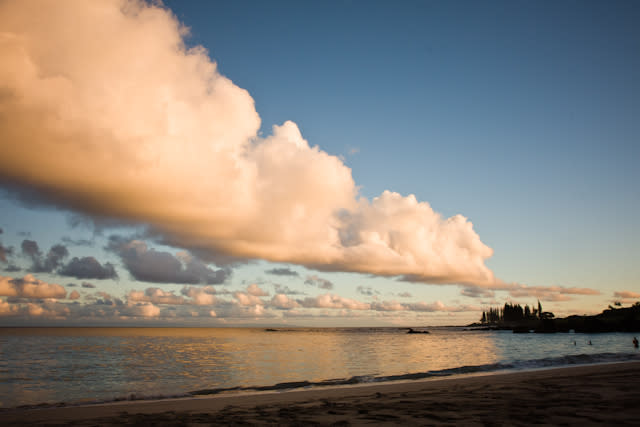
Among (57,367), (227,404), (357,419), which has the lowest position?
(57,367)

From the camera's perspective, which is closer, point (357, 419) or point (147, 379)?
point (357, 419)

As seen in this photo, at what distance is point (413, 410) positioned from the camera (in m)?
12.2

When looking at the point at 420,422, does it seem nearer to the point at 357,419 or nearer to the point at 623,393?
the point at 357,419

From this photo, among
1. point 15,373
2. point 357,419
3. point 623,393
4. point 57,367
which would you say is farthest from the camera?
point 57,367

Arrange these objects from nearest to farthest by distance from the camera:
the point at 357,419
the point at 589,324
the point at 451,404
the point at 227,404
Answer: the point at 357,419 → the point at 451,404 → the point at 227,404 → the point at 589,324

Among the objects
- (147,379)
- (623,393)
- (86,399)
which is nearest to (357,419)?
(623,393)

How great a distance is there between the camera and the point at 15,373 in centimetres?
3064

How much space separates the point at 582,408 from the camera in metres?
11.5

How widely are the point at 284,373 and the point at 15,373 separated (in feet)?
75.7

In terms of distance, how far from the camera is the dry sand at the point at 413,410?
1060 cm

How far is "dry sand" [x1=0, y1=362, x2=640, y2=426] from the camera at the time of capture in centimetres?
1060

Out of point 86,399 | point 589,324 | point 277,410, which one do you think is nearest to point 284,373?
point 86,399

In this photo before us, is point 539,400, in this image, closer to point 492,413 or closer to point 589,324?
point 492,413

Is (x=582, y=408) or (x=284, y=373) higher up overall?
(x=582, y=408)
